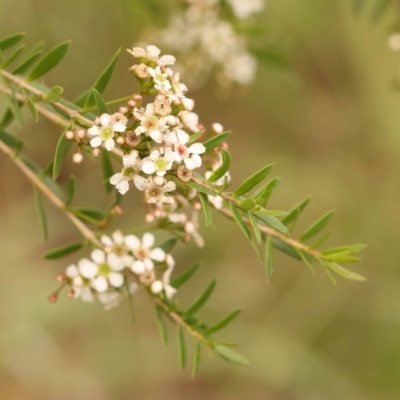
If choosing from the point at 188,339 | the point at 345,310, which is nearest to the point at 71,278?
the point at 188,339

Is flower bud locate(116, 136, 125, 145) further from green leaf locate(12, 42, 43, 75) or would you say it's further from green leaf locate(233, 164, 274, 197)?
green leaf locate(12, 42, 43, 75)

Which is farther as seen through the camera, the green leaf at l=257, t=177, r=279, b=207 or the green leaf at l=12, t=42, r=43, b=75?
the green leaf at l=12, t=42, r=43, b=75

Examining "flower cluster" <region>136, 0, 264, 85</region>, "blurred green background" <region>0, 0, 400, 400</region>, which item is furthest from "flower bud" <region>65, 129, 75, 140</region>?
"blurred green background" <region>0, 0, 400, 400</region>

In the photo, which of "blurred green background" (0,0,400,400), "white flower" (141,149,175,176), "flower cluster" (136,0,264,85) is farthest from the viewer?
"blurred green background" (0,0,400,400)

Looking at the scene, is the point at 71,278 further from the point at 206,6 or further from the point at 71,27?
the point at 71,27

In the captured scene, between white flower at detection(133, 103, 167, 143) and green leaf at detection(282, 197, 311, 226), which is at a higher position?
white flower at detection(133, 103, 167, 143)

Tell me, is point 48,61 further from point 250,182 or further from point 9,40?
point 250,182

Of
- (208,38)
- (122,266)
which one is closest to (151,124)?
(122,266)
